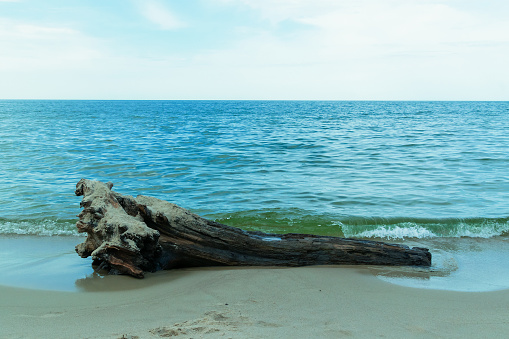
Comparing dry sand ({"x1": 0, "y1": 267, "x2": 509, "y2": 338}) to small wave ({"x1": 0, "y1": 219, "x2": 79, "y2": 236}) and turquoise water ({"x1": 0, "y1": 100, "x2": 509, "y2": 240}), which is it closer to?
small wave ({"x1": 0, "y1": 219, "x2": 79, "y2": 236})

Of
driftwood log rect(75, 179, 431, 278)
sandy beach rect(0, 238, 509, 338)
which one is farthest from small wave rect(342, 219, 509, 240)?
sandy beach rect(0, 238, 509, 338)

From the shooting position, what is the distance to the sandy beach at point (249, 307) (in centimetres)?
358

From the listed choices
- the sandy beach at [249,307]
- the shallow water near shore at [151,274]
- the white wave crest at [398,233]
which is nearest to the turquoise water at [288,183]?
the white wave crest at [398,233]

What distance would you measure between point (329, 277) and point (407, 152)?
14314 mm

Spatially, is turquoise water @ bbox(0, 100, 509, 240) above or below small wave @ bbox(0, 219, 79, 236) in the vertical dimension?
above

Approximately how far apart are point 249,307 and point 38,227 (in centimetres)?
573

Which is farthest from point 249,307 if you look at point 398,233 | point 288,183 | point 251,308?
point 288,183

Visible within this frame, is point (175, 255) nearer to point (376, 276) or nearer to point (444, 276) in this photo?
point (376, 276)

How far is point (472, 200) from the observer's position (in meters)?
10.0

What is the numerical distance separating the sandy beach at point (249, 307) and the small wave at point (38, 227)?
2701mm

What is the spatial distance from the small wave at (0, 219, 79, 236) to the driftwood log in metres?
2.66

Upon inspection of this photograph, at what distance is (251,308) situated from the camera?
412 centimetres

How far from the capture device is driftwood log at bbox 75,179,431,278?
4.98 m

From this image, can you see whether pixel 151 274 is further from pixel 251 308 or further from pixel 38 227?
pixel 38 227
